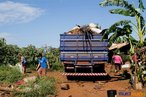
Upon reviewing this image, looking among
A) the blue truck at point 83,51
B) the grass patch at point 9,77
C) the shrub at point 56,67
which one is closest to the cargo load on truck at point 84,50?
the blue truck at point 83,51

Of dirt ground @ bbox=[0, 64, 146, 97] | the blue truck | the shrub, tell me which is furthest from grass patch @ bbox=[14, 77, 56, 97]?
the shrub

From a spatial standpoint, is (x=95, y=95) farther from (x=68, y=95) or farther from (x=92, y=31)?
(x=92, y=31)

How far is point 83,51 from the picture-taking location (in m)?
18.8

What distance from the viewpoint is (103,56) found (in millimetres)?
18625

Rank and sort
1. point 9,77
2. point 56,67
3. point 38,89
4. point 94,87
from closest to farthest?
point 38,89, point 94,87, point 9,77, point 56,67

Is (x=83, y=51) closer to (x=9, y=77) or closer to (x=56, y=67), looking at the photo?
(x=9, y=77)

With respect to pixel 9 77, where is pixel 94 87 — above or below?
below

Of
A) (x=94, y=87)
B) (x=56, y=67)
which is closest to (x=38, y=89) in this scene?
(x=94, y=87)

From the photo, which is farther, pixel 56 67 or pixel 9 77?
pixel 56 67

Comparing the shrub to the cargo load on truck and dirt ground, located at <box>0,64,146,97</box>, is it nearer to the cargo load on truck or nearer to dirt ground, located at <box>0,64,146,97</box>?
dirt ground, located at <box>0,64,146,97</box>

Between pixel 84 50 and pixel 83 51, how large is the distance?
9 centimetres

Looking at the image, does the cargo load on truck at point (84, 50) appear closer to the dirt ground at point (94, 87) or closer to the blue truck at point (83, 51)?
the blue truck at point (83, 51)

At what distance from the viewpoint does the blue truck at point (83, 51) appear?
1866 cm

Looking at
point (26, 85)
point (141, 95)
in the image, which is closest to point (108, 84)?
point (26, 85)
